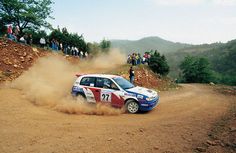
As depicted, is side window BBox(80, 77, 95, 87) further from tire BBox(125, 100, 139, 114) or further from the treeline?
the treeline

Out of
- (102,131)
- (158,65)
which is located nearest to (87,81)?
(102,131)

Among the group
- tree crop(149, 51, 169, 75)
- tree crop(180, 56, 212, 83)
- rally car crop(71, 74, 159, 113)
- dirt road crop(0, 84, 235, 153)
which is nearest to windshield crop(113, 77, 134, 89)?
rally car crop(71, 74, 159, 113)

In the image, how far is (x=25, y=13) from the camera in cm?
3081

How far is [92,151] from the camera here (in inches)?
252

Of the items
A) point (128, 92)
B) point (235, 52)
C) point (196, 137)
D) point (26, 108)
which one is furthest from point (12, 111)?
point (235, 52)

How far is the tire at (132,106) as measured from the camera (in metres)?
11.0

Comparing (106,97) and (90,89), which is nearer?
(106,97)

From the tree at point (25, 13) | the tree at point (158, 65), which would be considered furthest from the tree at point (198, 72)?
the tree at point (25, 13)

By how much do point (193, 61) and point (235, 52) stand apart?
1735 inches

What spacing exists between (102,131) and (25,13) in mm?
27461

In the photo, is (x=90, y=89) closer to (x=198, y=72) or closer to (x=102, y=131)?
(x=102, y=131)

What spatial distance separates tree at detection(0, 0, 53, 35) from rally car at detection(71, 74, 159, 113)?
22.5 m

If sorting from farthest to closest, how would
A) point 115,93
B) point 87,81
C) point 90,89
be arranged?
point 87,81 < point 90,89 < point 115,93

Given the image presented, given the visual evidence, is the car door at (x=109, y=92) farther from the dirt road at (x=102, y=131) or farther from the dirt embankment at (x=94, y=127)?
the dirt road at (x=102, y=131)
